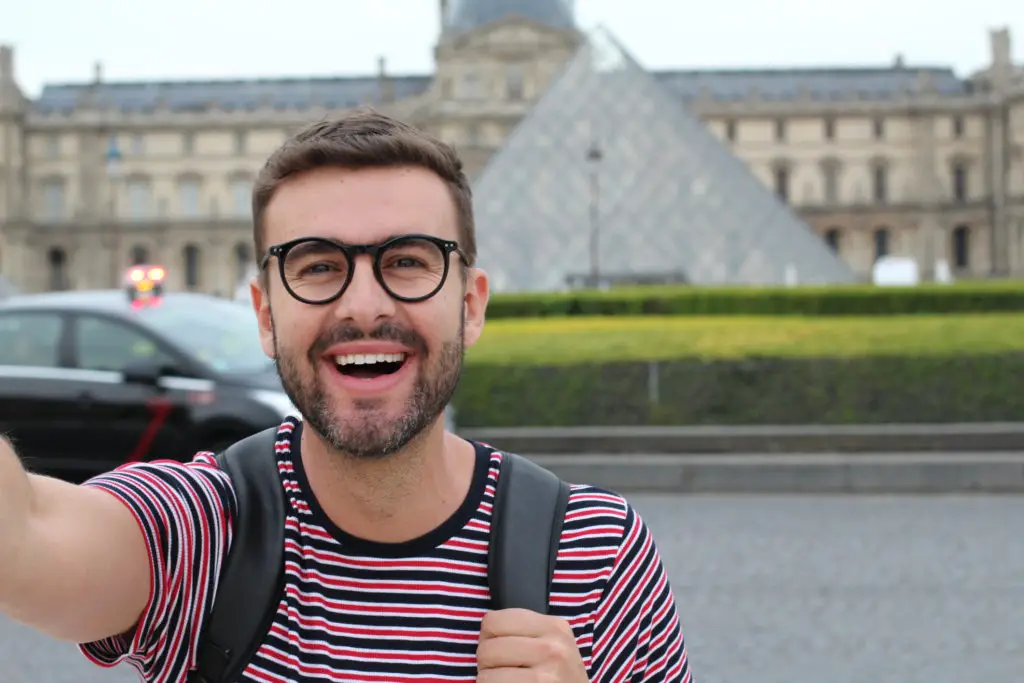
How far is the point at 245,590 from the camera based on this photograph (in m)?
1.17

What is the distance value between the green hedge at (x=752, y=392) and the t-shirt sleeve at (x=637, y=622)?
7357 millimetres

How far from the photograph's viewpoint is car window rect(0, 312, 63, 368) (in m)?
6.59

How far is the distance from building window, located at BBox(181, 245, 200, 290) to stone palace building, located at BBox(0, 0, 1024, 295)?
0.09 meters

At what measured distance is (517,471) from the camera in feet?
4.15

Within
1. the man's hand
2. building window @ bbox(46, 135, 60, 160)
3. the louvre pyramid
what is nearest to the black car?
the man's hand

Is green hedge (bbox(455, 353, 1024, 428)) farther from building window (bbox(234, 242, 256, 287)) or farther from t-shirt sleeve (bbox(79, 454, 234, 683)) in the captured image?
building window (bbox(234, 242, 256, 287))

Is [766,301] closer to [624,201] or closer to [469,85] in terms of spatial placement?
[624,201]

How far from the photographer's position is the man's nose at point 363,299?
3.96ft

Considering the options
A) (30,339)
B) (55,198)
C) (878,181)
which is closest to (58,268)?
(55,198)

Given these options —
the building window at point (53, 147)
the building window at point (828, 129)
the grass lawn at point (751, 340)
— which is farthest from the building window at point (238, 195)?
the grass lawn at point (751, 340)

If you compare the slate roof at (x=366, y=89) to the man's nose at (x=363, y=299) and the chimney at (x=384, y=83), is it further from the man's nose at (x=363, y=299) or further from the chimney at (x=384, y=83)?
the man's nose at (x=363, y=299)

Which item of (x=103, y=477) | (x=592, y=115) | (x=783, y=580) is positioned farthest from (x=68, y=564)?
(x=592, y=115)

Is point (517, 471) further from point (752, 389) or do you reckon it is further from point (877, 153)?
A: point (877, 153)

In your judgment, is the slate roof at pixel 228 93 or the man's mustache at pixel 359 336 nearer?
the man's mustache at pixel 359 336
